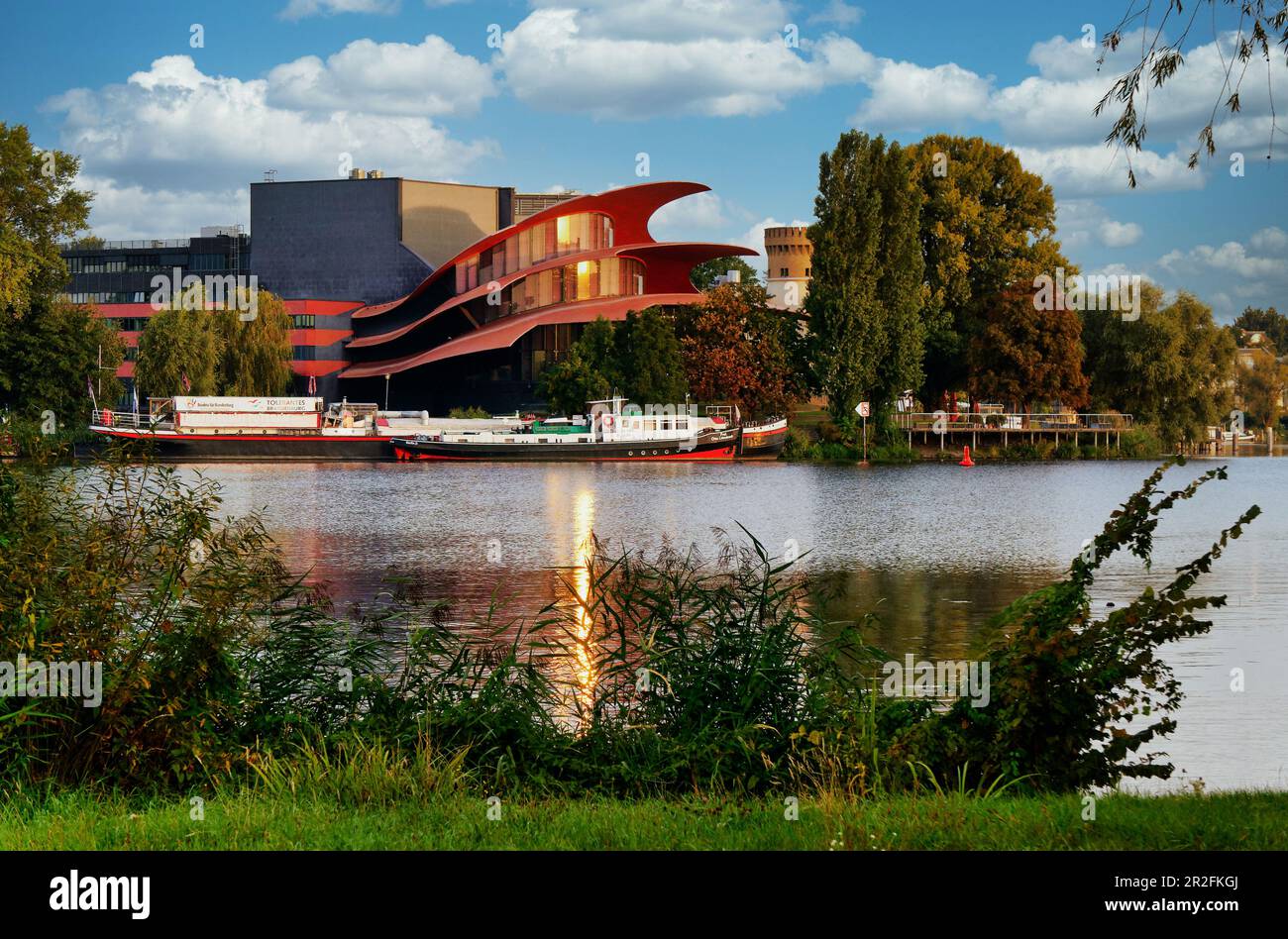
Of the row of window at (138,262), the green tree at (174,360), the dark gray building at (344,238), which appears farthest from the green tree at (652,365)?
the row of window at (138,262)

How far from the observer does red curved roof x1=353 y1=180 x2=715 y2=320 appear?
89750 millimetres

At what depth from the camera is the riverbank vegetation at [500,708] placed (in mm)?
7445

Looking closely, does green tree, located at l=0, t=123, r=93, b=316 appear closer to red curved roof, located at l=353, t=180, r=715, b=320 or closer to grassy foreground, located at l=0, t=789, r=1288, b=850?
red curved roof, located at l=353, t=180, r=715, b=320

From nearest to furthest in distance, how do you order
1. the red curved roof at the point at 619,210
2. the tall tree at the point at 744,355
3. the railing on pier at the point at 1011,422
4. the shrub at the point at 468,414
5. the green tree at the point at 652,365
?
the green tree at the point at 652,365
the tall tree at the point at 744,355
the railing on pier at the point at 1011,422
the shrub at the point at 468,414
the red curved roof at the point at 619,210

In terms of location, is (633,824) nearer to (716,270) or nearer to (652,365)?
(652,365)

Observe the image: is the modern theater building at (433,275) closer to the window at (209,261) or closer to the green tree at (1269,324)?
the window at (209,261)

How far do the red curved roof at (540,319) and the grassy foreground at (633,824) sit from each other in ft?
255

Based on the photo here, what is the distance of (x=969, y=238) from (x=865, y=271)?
12.9 m

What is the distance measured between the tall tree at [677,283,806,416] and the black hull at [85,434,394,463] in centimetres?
1771

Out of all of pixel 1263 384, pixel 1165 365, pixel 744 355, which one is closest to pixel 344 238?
pixel 744 355

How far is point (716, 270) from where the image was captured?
4134 inches
